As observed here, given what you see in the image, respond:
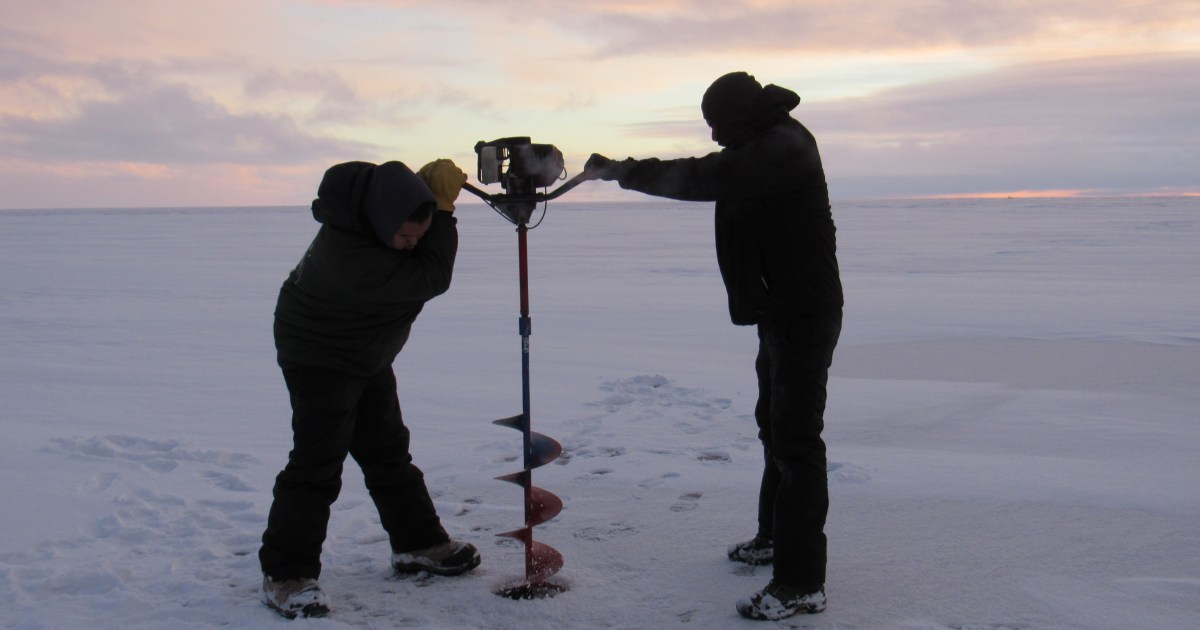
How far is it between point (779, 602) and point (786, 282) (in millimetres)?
1050

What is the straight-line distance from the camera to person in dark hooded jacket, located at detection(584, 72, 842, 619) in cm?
322

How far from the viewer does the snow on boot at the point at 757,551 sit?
3.76m

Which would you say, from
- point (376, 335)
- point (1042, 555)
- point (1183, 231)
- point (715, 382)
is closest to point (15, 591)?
point (376, 335)

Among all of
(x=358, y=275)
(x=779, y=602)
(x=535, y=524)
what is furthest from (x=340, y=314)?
(x=779, y=602)

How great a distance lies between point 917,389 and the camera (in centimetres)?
688

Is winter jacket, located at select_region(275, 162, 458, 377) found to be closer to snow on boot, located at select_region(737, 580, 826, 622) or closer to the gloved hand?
the gloved hand

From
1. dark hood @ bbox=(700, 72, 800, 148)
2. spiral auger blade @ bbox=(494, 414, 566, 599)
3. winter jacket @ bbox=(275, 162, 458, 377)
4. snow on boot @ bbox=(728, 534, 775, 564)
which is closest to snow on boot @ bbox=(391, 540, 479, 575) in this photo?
spiral auger blade @ bbox=(494, 414, 566, 599)

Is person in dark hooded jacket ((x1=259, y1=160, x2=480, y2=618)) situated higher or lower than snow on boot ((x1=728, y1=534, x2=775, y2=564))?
higher

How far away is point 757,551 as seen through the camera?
376 cm

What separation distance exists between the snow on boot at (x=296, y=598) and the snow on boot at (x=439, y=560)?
15.8 inches

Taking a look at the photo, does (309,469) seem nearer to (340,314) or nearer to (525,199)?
(340,314)

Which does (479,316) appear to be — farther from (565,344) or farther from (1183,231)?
(1183,231)

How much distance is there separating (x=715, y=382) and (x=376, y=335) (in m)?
4.11

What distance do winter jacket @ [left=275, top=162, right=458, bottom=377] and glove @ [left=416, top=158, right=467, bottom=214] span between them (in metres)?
0.05
